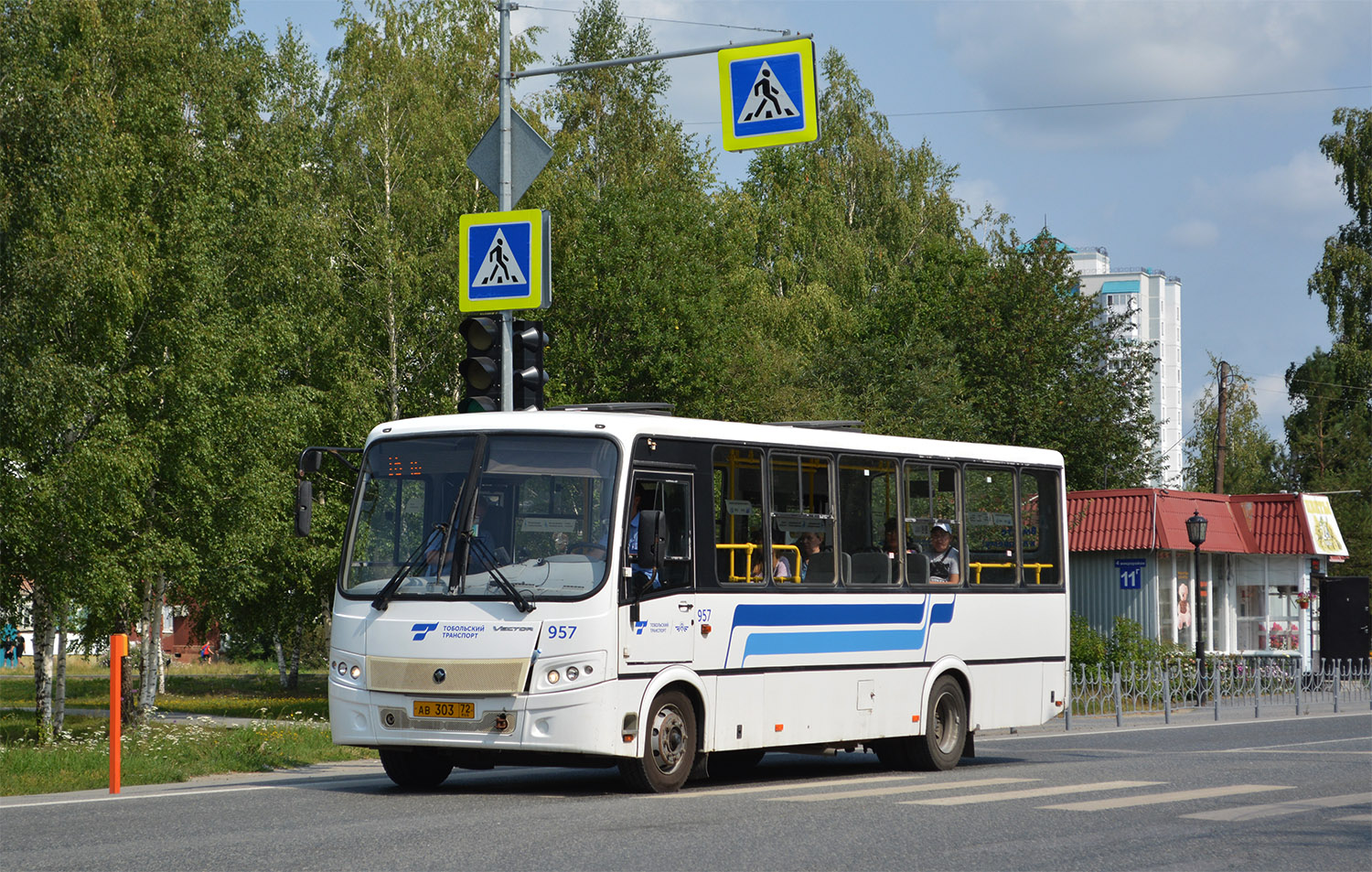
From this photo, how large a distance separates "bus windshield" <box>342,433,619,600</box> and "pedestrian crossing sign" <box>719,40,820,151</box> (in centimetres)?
360

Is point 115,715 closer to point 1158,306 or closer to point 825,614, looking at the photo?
point 825,614

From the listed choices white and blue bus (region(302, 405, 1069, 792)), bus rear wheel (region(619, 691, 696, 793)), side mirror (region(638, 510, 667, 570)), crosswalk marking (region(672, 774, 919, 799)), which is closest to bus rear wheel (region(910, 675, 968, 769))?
white and blue bus (region(302, 405, 1069, 792))

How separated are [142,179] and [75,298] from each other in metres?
3.95

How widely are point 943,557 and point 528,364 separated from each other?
4483 millimetres

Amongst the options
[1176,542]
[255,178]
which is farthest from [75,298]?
[1176,542]

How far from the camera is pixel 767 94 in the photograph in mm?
15328

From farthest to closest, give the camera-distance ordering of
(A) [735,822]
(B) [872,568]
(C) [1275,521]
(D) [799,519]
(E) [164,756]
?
(C) [1275,521] < (E) [164,756] < (B) [872,568] < (D) [799,519] < (A) [735,822]

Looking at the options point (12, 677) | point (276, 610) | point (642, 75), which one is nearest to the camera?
A: point (276, 610)

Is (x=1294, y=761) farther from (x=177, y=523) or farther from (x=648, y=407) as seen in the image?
(x=177, y=523)

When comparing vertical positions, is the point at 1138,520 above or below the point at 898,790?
above

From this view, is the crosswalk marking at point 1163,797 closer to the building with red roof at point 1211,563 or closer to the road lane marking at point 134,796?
the road lane marking at point 134,796

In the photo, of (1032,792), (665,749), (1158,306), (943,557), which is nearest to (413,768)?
(665,749)

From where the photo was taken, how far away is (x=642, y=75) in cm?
5359

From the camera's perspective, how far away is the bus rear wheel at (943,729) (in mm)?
16281
